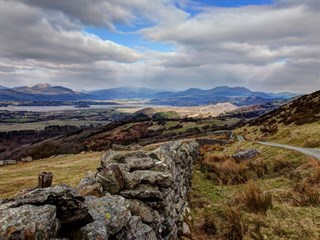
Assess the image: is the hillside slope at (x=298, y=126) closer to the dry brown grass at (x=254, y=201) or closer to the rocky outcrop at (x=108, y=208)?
the dry brown grass at (x=254, y=201)

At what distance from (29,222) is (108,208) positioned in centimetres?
268

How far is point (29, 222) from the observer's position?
18.4 ft

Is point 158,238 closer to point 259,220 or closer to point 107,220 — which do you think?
point 107,220

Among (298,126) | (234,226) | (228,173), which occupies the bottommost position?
(228,173)

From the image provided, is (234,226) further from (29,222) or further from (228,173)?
(228,173)

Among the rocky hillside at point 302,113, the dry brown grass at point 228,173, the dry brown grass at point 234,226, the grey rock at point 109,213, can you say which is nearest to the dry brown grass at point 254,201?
the dry brown grass at point 234,226

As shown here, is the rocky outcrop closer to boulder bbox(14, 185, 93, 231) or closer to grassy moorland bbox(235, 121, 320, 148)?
boulder bbox(14, 185, 93, 231)

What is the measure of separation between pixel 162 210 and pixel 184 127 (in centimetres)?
14120

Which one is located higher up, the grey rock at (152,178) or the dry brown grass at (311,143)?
the grey rock at (152,178)

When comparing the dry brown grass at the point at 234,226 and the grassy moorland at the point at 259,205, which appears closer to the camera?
the dry brown grass at the point at 234,226

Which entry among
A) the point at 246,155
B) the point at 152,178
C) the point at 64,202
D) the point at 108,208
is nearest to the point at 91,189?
the point at 108,208

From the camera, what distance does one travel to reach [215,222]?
1360 centimetres

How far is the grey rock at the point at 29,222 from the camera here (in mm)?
5398

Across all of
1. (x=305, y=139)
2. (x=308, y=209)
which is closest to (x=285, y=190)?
(x=308, y=209)
